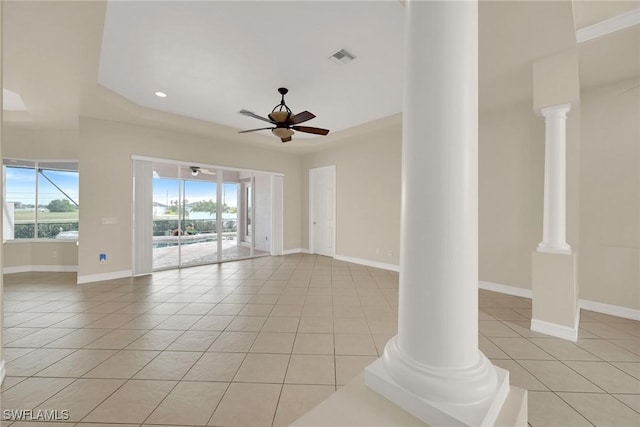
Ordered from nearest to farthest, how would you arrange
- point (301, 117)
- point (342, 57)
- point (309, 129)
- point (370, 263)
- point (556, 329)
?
point (556, 329) → point (342, 57) → point (301, 117) → point (309, 129) → point (370, 263)

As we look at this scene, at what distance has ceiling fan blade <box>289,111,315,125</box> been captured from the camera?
3375 millimetres

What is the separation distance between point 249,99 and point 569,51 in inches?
160

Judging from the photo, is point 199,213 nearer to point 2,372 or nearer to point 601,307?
point 2,372

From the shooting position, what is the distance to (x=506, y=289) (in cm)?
408

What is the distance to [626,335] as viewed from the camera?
8.83 feet

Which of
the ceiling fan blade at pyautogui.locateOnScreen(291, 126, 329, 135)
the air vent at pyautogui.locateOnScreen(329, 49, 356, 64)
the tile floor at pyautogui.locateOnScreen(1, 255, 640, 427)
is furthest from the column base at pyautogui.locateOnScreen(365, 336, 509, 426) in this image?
the ceiling fan blade at pyautogui.locateOnScreen(291, 126, 329, 135)

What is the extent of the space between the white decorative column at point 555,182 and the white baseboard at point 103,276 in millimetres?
6569

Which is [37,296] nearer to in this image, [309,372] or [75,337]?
[75,337]

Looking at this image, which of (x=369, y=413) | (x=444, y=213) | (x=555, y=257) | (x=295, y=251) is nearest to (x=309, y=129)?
(x=444, y=213)

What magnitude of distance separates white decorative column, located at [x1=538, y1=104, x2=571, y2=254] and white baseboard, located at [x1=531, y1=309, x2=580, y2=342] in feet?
2.55

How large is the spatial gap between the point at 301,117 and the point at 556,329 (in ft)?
12.5

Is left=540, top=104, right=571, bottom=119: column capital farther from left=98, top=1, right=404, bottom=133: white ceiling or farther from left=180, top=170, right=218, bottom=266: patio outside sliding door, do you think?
left=180, top=170, right=218, bottom=266: patio outside sliding door

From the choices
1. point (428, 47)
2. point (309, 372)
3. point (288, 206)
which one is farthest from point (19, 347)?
point (288, 206)

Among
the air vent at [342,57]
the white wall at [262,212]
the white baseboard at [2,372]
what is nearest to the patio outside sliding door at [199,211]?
the white wall at [262,212]
